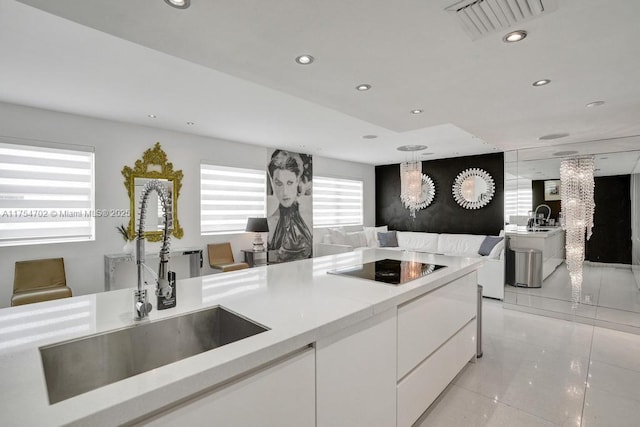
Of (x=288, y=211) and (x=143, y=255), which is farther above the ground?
(x=288, y=211)

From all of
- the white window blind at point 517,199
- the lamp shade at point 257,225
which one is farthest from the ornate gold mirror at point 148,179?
the white window blind at point 517,199

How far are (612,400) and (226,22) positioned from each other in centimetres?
351

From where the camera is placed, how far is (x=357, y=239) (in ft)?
23.3

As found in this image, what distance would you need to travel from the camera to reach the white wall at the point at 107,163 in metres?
3.65

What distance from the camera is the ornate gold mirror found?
14.5 feet

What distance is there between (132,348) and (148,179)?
13.1 feet

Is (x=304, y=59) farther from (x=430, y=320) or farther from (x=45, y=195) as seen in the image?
(x=45, y=195)

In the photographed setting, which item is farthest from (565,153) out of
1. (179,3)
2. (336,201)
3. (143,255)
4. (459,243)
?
(143,255)

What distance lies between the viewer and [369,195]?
8414 millimetres

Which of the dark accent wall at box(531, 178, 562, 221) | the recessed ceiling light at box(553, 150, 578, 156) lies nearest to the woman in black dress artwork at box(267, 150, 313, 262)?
the dark accent wall at box(531, 178, 562, 221)

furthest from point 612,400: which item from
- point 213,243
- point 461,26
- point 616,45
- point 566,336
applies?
point 213,243

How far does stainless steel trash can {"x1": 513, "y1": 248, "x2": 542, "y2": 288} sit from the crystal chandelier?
0.37 meters

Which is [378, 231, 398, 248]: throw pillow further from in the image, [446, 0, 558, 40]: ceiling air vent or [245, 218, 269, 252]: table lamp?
[446, 0, 558, 40]: ceiling air vent

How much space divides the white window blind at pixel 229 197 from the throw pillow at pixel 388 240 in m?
2.84
